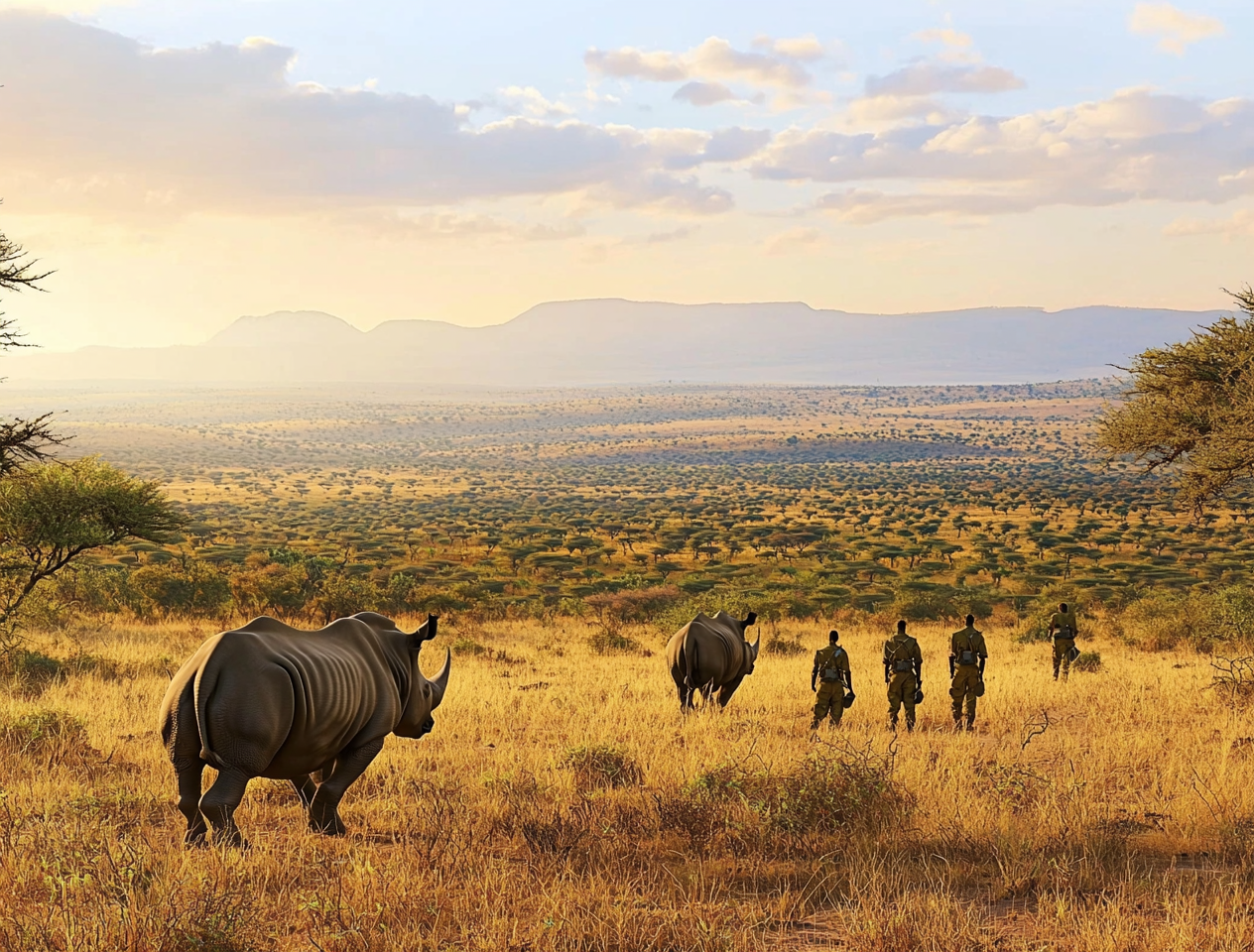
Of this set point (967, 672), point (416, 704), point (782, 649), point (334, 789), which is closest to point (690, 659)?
point (967, 672)

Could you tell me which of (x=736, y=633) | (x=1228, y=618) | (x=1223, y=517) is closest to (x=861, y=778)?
(x=736, y=633)

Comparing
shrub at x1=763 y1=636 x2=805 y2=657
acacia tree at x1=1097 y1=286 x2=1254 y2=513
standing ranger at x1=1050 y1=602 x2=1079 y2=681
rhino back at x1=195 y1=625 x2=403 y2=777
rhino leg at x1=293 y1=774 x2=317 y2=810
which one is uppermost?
acacia tree at x1=1097 y1=286 x2=1254 y2=513

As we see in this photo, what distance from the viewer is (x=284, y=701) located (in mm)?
7242

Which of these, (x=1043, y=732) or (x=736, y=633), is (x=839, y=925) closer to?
(x=1043, y=732)

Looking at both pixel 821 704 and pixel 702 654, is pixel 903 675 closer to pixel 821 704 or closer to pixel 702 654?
pixel 821 704

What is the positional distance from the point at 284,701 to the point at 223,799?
0.72 meters

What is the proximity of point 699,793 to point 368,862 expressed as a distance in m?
3.24

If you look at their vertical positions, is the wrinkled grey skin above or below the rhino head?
below

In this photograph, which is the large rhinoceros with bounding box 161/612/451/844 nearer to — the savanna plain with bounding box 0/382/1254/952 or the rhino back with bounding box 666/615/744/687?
the savanna plain with bounding box 0/382/1254/952

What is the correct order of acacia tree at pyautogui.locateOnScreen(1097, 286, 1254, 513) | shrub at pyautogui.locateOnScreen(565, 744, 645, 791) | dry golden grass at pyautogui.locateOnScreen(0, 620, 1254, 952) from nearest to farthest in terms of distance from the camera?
dry golden grass at pyautogui.locateOnScreen(0, 620, 1254, 952), shrub at pyautogui.locateOnScreen(565, 744, 645, 791), acacia tree at pyautogui.locateOnScreen(1097, 286, 1254, 513)

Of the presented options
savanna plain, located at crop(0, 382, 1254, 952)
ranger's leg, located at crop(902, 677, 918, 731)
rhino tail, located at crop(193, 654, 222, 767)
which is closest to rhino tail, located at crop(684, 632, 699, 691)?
savanna plain, located at crop(0, 382, 1254, 952)

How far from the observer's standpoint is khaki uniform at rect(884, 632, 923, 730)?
14.1m

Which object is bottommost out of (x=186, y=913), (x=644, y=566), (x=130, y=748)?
(x=644, y=566)

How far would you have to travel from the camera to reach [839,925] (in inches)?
258
